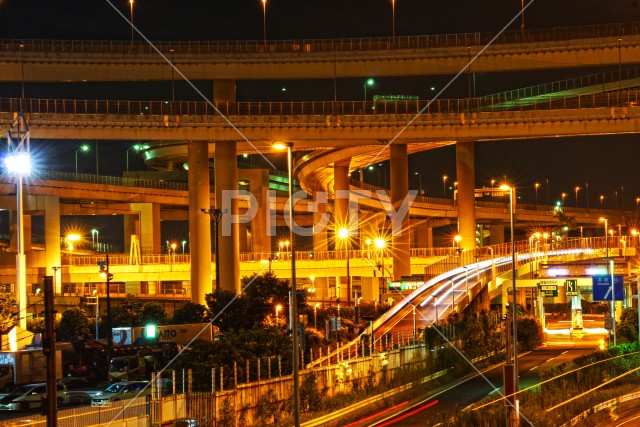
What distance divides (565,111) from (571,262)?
11.9 m

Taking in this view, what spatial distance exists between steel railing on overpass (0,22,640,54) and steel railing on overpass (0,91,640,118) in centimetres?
477

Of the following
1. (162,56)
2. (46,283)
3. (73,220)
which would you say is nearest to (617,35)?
(162,56)

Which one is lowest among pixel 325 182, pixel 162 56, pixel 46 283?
pixel 46 283

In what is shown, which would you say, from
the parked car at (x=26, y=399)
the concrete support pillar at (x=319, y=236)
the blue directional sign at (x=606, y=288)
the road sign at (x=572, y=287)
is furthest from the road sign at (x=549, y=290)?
the concrete support pillar at (x=319, y=236)

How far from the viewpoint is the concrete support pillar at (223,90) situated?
8369cm

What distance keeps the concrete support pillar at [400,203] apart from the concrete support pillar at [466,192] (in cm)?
471

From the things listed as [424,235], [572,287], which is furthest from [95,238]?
[572,287]

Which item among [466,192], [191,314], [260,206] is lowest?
[191,314]

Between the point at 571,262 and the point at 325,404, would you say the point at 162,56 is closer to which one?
the point at 571,262

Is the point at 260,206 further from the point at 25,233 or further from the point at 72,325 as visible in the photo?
the point at 72,325

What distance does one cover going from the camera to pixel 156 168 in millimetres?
131625

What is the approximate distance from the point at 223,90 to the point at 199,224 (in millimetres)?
11791

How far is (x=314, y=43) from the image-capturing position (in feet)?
269

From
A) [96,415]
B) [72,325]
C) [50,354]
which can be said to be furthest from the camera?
[72,325]
